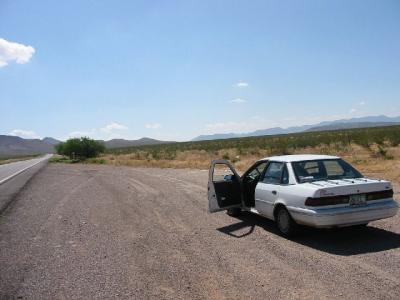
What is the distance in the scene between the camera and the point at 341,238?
7.64 m

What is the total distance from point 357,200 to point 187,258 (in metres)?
2.94

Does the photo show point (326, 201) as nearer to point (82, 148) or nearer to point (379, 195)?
point (379, 195)

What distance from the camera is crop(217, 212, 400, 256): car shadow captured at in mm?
6863

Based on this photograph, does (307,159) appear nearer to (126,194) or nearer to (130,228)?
(130,228)

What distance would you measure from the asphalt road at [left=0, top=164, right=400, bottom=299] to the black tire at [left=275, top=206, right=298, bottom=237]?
151mm

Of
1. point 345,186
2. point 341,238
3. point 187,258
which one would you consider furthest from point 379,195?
point 187,258

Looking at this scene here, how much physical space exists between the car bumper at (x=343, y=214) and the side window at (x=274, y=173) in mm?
1026

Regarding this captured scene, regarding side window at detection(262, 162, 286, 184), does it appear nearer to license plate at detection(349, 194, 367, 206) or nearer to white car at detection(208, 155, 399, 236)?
white car at detection(208, 155, 399, 236)

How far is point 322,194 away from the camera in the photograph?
23.1ft

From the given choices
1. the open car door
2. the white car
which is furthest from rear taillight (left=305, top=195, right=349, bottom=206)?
the open car door

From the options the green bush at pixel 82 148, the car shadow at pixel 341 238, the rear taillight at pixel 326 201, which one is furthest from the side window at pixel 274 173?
the green bush at pixel 82 148

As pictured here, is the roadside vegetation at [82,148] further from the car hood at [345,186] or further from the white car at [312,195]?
the car hood at [345,186]

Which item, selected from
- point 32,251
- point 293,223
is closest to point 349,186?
point 293,223

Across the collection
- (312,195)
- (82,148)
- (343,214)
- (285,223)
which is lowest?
(285,223)
